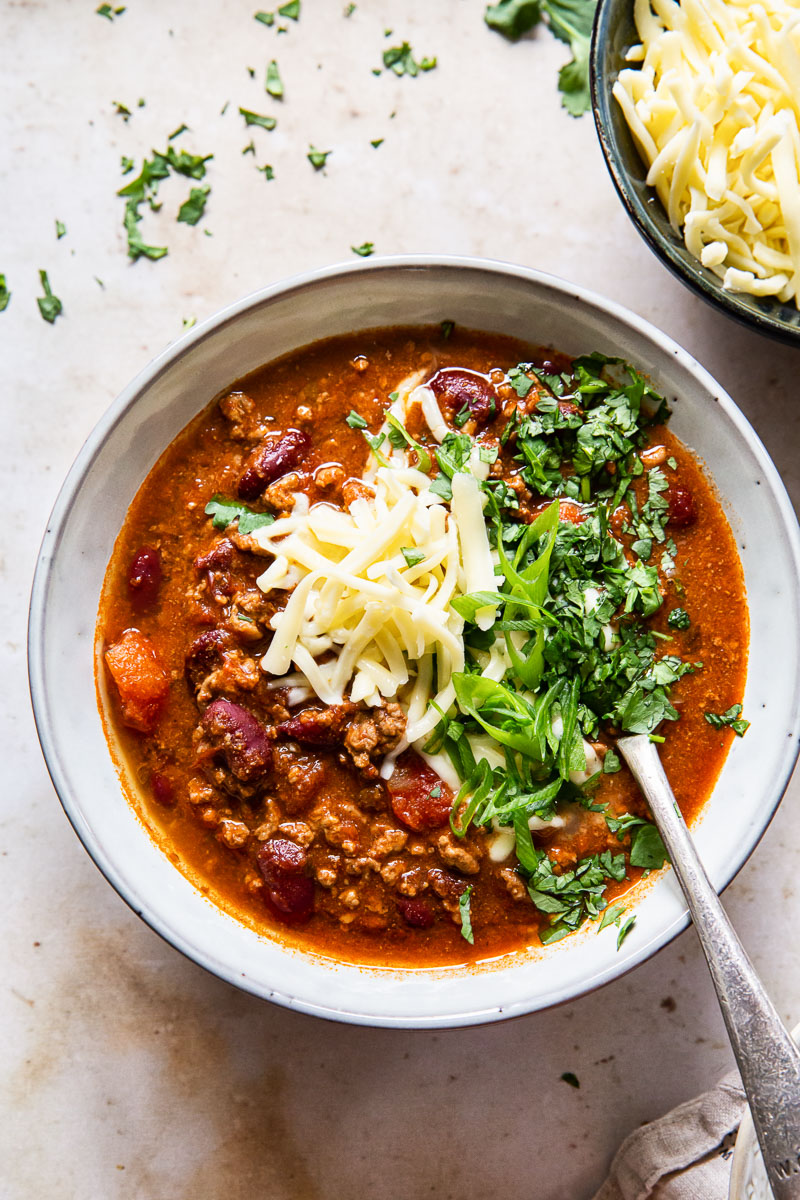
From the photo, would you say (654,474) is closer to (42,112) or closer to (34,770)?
(34,770)

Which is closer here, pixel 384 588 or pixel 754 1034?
pixel 754 1034

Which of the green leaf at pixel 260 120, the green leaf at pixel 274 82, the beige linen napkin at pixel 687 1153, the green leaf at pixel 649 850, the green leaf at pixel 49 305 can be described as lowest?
the beige linen napkin at pixel 687 1153

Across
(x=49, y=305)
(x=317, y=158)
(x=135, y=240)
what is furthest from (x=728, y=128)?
(x=49, y=305)

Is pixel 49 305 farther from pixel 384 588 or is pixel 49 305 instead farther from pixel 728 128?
pixel 728 128

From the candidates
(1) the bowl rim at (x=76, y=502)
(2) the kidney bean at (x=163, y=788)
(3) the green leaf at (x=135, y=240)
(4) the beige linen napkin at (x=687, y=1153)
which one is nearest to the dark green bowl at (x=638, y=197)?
(1) the bowl rim at (x=76, y=502)

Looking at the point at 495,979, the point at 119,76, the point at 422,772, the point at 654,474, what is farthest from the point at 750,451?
the point at 119,76

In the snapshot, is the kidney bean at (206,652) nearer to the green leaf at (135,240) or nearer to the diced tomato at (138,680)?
the diced tomato at (138,680)
